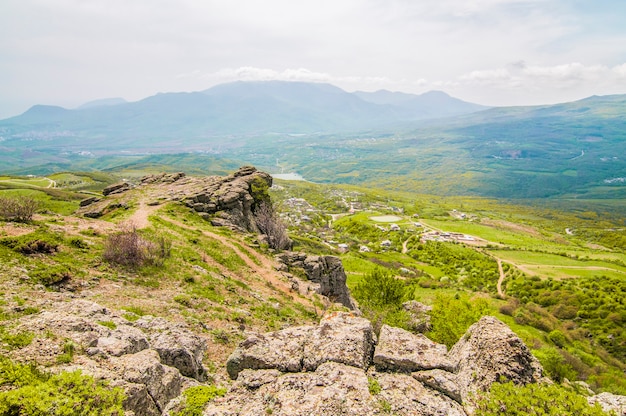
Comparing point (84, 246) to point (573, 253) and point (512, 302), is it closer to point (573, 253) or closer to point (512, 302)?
point (512, 302)

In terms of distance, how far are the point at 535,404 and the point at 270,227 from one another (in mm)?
44242

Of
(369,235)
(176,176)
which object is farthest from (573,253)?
(176,176)

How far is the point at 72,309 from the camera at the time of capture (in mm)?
14773

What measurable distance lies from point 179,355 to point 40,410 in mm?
6276

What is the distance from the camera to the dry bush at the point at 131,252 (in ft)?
79.6

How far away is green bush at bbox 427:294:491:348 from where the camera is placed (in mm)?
26109

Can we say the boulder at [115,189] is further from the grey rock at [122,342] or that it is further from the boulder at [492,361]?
the boulder at [492,361]

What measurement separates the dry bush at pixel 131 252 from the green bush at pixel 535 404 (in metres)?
23.9

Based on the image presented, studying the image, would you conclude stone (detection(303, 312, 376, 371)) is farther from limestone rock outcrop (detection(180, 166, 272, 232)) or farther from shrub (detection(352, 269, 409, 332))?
limestone rock outcrop (detection(180, 166, 272, 232))

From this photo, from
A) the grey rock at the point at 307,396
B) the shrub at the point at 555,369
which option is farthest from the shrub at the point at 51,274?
the shrub at the point at 555,369

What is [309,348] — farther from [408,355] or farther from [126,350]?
[126,350]

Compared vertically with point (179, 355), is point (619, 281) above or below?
below

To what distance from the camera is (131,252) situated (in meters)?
25.1

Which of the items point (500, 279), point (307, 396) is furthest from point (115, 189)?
point (500, 279)
